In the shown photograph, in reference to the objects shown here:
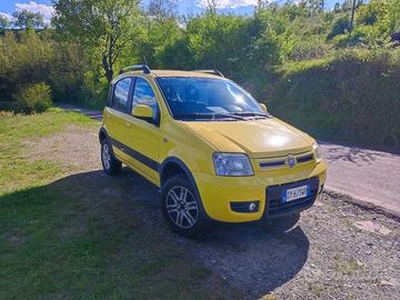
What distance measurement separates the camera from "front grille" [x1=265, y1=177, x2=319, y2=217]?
350cm

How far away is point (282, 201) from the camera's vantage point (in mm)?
3596

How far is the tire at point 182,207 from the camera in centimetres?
374

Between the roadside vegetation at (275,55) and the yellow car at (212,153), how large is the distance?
19.3 feet

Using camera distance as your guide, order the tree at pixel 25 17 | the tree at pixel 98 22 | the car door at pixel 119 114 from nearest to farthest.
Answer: the car door at pixel 119 114
the tree at pixel 98 22
the tree at pixel 25 17

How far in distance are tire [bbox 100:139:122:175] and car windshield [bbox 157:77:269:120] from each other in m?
2.01

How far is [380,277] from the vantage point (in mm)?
3307

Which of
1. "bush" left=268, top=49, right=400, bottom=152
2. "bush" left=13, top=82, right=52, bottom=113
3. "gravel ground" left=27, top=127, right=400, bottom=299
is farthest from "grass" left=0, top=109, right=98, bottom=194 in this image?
"bush" left=13, top=82, right=52, bottom=113

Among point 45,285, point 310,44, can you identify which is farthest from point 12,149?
point 310,44

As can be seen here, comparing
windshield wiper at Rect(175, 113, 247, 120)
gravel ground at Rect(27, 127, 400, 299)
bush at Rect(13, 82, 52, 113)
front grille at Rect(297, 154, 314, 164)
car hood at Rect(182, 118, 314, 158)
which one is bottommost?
bush at Rect(13, 82, 52, 113)

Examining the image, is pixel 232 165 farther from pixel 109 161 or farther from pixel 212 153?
pixel 109 161

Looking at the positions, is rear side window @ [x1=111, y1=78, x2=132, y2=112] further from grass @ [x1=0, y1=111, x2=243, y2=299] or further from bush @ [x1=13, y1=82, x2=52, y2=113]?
bush @ [x1=13, y1=82, x2=52, y2=113]

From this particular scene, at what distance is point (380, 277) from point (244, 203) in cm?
145

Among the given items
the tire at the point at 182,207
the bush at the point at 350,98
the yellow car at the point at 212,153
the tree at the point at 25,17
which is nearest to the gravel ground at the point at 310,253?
the tire at the point at 182,207

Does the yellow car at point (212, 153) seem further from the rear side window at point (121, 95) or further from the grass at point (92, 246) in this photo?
the grass at point (92, 246)
